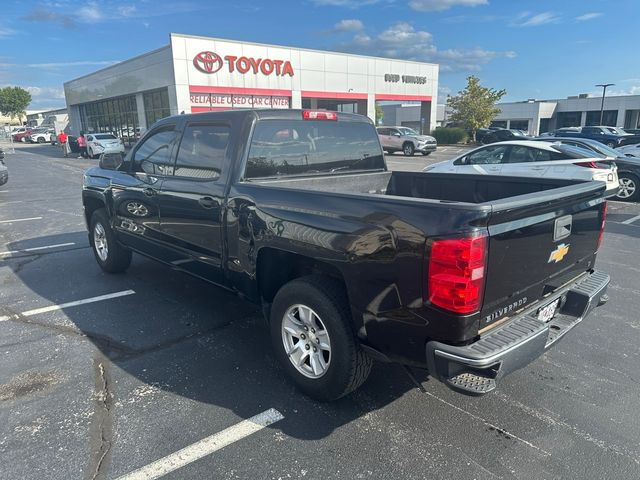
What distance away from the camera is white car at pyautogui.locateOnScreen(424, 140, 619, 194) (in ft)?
30.5

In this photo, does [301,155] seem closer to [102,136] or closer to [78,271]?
[78,271]

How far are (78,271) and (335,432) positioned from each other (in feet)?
15.5

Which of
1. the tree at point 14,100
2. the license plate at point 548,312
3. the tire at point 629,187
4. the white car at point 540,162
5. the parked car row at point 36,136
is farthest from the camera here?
the tree at point 14,100

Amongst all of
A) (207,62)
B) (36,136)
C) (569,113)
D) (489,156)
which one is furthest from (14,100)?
(489,156)

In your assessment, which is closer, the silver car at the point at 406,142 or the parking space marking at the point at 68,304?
the parking space marking at the point at 68,304

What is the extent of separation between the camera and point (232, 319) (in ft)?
14.7

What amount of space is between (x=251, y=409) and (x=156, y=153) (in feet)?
9.22

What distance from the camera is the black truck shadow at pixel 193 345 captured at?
3.10m

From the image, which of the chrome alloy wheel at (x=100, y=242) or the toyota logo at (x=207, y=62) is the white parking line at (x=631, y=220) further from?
the toyota logo at (x=207, y=62)

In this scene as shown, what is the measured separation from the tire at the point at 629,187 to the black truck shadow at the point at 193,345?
1081 centimetres

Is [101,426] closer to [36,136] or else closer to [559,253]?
[559,253]

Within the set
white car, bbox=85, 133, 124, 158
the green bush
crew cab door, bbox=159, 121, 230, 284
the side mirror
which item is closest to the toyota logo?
white car, bbox=85, 133, 124, 158

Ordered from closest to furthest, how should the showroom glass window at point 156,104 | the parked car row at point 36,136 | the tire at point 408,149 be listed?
the tire at point 408,149
the showroom glass window at point 156,104
the parked car row at point 36,136

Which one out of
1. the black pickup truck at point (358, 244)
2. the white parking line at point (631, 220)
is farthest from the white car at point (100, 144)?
the white parking line at point (631, 220)
